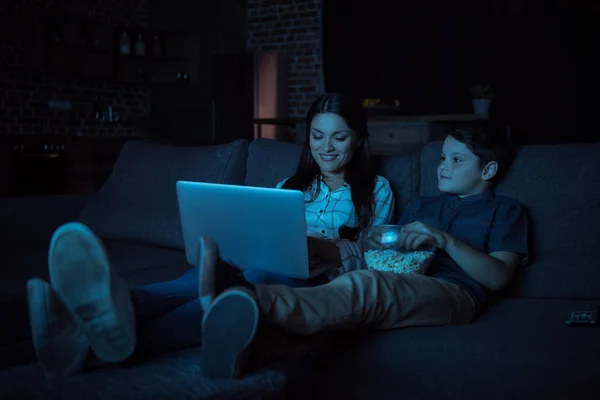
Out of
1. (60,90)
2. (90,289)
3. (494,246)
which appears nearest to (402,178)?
(494,246)

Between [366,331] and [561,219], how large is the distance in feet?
2.27

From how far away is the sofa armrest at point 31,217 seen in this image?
2.30m

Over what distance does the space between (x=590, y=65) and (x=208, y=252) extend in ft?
17.2

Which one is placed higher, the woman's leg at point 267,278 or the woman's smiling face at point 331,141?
the woman's smiling face at point 331,141

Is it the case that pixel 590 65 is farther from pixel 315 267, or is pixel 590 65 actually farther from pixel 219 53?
pixel 315 267

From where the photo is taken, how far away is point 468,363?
124cm

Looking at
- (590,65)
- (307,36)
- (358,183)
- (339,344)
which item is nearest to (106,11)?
(307,36)

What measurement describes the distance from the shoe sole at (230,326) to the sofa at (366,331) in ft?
0.17

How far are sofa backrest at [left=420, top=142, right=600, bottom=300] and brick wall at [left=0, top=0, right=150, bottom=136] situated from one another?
4.95 metres

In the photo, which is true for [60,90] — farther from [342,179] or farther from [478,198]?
[478,198]

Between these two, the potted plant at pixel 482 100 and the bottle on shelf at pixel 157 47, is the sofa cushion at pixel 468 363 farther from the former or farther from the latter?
the bottle on shelf at pixel 157 47

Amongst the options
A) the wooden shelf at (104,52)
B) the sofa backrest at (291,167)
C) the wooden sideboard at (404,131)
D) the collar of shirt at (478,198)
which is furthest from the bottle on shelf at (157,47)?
the collar of shirt at (478,198)

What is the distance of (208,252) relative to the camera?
1.09 meters

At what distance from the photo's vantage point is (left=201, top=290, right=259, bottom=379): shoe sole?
3.40ft
